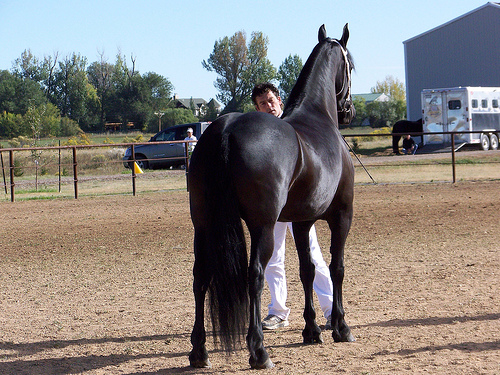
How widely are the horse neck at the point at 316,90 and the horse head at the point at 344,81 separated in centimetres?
11

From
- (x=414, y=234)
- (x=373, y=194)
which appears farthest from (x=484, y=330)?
(x=373, y=194)

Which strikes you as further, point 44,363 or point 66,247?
point 66,247

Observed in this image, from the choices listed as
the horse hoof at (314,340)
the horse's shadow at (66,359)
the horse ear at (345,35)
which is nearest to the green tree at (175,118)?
the horse ear at (345,35)

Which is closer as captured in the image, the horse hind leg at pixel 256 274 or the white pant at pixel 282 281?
the horse hind leg at pixel 256 274

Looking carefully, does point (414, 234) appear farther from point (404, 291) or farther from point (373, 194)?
point (373, 194)

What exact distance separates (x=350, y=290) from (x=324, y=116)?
179cm

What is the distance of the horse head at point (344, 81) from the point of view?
4.42m

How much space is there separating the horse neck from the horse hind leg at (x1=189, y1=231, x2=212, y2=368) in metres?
1.16

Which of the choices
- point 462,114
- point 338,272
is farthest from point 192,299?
point 462,114

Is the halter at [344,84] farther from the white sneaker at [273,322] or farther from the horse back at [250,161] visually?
the white sneaker at [273,322]

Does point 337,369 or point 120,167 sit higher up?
point 120,167

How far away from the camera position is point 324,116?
402 cm

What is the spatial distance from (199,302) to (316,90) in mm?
1714

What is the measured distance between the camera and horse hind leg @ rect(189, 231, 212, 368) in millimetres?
3229
